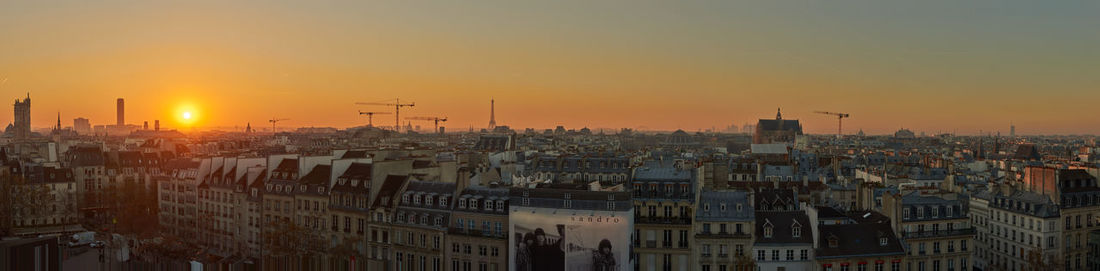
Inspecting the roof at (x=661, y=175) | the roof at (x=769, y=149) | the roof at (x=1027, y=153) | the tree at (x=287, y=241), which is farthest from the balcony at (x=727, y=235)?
the roof at (x=1027, y=153)

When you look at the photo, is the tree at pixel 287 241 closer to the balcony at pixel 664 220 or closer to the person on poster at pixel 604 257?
the person on poster at pixel 604 257

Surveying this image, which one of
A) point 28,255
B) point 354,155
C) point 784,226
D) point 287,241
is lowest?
point 287,241

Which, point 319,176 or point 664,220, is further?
point 319,176

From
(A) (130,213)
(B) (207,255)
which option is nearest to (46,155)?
(A) (130,213)

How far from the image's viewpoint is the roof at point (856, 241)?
57750 mm

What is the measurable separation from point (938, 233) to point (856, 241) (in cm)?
861

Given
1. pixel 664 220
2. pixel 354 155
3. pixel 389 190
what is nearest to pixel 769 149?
pixel 354 155

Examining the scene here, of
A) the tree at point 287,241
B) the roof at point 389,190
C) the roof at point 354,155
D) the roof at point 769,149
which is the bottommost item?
the tree at point 287,241

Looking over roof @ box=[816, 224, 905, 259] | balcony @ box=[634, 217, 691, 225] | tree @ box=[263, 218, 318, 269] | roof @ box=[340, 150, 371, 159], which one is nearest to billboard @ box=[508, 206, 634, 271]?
balcony @ box=[634, 217, 691, 225]

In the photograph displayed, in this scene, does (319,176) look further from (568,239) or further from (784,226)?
(784,226)

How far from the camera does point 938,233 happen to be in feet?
204

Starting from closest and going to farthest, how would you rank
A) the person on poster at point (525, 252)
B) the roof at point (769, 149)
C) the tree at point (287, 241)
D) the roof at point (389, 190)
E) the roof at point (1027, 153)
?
the person on poster at point (525, 252) < the roof at point (389, 190) < the tree at point (287, 241) < the roof at point (1027, 153) < the roof at point (769, 149)

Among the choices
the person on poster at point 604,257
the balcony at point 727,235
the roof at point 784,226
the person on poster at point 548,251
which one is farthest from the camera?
the balcony at point 727,235

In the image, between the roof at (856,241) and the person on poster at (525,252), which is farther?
the roof at (856,241)
